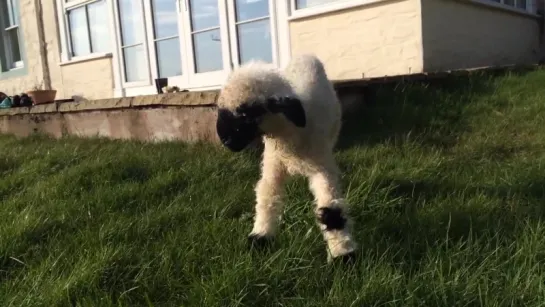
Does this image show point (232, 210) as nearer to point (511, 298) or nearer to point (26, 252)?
point (26, 252)

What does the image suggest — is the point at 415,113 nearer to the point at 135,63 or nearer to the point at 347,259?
the point at 347,259

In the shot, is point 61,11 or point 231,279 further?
Answer: point 61,11

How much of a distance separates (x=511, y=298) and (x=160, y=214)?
177 centimetres

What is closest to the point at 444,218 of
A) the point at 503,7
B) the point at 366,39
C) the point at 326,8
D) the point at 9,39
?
the point at 366,39

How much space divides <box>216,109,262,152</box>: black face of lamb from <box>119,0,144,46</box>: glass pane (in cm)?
712

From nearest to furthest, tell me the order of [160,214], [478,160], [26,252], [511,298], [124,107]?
[511,298] < [26,252] < [160,214] < [478,160] < [124,107]

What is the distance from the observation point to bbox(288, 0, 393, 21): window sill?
19.2 ft

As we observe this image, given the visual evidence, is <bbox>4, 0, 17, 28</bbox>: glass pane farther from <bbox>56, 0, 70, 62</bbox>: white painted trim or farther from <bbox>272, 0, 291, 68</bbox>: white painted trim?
<bbox>272, 0, 291, 68</bbox>: white painted trim

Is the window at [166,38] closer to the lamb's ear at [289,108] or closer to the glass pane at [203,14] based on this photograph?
the glass pane at [203,14]

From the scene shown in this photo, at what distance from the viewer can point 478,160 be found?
3529 mm

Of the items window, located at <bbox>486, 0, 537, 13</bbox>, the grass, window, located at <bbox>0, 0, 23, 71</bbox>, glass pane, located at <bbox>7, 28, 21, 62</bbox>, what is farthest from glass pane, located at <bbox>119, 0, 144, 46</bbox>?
window, located at <bbox>486, 0, 537, 13</bbox>

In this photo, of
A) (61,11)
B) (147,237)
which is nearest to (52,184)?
(147,237)

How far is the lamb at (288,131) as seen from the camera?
1.97 meters

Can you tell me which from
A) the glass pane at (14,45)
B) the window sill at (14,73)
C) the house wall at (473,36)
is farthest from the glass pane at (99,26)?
the house wall at (473,36)
